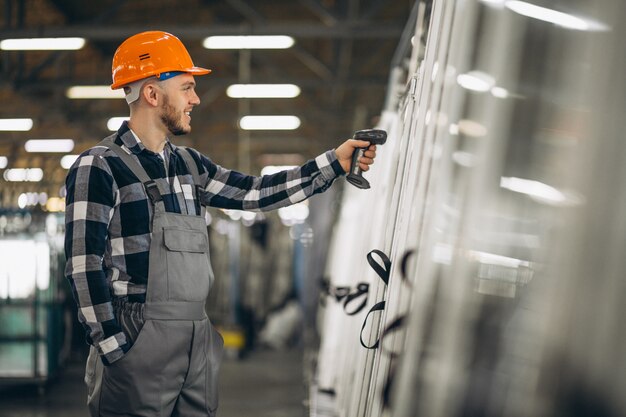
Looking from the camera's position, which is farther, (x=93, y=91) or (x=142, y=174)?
(x=93, y=91)

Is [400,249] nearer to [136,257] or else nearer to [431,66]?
[431,66]

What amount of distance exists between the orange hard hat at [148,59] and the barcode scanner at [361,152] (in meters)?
0.62

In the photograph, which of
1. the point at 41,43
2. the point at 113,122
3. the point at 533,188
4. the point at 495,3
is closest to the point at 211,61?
the point at 113,122

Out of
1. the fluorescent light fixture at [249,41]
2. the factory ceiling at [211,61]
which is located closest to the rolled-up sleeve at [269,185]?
the factory ceiling at [211,61]

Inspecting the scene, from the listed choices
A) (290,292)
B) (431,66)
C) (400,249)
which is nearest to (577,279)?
(400,249)

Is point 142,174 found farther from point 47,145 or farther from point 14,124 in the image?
point 47,145

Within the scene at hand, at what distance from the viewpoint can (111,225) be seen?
2.36 meters

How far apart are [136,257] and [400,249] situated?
817 millimetres

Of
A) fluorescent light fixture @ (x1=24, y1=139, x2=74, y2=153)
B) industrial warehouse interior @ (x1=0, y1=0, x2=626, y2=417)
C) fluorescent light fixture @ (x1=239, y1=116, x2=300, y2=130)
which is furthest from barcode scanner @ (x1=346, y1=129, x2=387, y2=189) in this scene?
fluorescent light fixture @ (x1=24, y1=139, x2=74, y2=153)

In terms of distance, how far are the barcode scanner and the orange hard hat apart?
0.62m

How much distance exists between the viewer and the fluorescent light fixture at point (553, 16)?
1.46m

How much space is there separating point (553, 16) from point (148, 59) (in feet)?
4.73

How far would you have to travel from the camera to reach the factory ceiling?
30.4 ft

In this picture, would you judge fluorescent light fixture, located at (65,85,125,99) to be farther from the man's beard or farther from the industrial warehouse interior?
the man's beard
